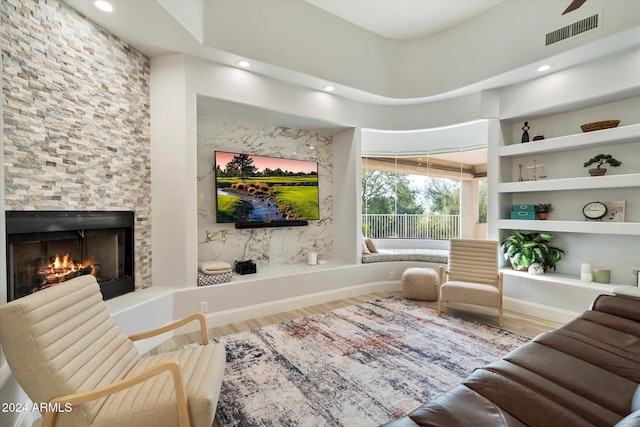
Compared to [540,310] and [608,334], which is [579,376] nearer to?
[608,334]

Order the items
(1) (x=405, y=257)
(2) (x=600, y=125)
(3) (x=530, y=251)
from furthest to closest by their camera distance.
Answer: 1. (1) (x=405, y=257)
2. (3) (x=530, y=251)
3. (2) (x=600, y=125)

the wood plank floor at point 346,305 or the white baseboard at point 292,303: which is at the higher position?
the white baseboard at point 292,303

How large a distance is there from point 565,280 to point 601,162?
1.63 metres

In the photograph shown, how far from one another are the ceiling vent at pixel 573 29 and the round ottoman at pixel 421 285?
3.37 metres

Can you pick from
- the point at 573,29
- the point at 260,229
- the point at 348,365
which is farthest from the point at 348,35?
the point at 348,365

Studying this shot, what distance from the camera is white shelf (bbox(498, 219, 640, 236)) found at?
3294mm

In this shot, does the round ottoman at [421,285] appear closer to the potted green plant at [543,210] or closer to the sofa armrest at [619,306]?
the potted green plant at [543,210]

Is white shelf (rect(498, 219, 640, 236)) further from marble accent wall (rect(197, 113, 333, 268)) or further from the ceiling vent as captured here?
marble accent wall (rect(197, 113, 333, 268))

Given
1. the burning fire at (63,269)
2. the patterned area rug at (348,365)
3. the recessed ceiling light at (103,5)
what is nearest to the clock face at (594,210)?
the patterned area rug at (348,365)

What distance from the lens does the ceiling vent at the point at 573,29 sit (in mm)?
3117

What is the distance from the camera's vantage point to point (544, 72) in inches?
150

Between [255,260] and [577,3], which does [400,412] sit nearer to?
[255,260]

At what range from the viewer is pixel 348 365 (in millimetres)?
2568

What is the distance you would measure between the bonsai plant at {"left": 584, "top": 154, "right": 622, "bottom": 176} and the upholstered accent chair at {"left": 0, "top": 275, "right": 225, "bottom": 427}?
481 centimetres
